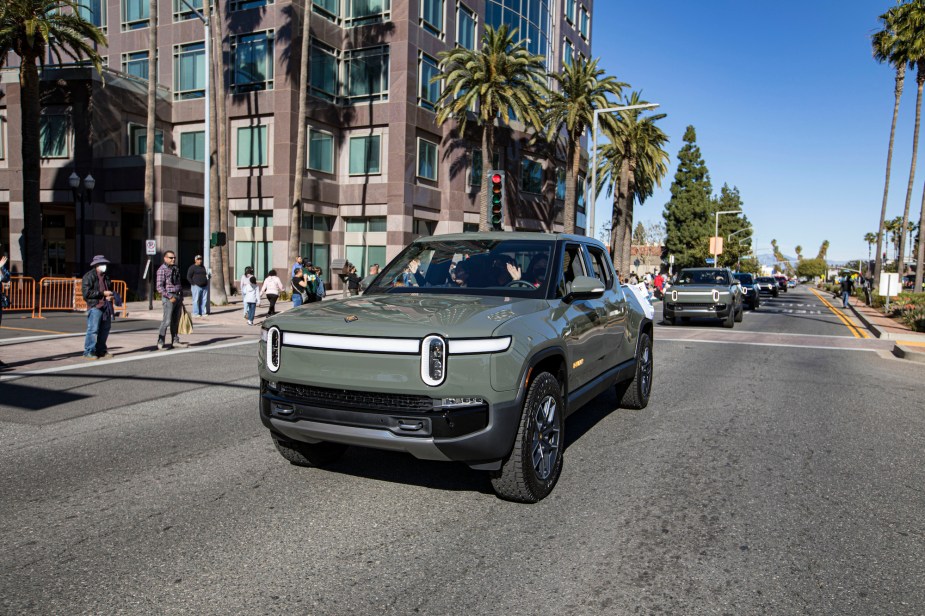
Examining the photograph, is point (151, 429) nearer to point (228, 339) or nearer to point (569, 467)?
point (569, 467)

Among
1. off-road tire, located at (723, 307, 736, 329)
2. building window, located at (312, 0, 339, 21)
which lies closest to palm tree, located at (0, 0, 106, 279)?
building window, located at (312, 0, 339, 21)

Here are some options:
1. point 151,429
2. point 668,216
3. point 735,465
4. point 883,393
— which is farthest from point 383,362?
point 668,216

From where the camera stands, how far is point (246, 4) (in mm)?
34938

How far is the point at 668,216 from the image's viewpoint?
3123 inches

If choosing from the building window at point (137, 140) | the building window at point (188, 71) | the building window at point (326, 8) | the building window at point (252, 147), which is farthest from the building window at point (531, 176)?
the building window at point (137, 140)

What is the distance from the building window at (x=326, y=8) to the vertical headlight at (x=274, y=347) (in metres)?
34.6

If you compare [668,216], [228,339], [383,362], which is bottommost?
[228,339]

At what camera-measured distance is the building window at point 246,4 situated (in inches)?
1357

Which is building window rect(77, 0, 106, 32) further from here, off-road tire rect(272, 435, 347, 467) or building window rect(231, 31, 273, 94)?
off-road tire rect(272, 435, 347, 467)

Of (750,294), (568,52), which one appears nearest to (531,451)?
(750,294)

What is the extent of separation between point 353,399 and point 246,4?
118 feet

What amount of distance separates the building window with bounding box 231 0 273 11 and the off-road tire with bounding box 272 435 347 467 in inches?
1342

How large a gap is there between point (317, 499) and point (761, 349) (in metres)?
12.9

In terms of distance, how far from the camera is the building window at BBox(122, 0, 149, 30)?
37906mm
